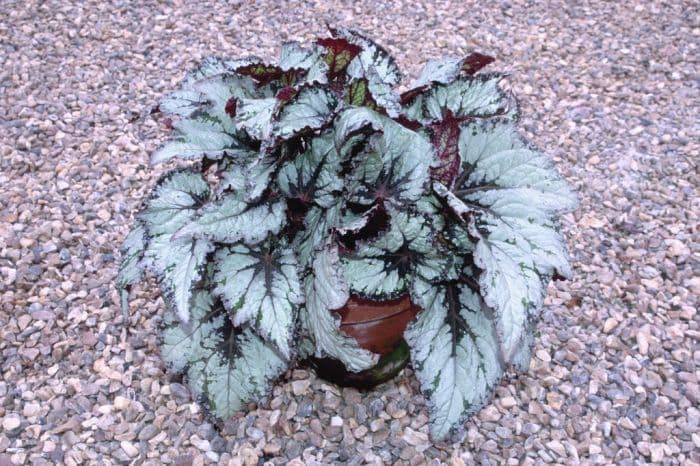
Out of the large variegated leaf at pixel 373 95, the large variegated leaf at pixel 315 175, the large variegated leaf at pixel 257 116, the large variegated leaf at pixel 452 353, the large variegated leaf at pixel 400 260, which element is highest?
the large variegated leaf at pixel 373 95

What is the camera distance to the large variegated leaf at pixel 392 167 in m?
1.87

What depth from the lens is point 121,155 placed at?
342cm

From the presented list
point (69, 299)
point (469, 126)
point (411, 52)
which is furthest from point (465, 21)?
point (69, 299)

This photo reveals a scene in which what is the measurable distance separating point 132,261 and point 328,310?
0.61m

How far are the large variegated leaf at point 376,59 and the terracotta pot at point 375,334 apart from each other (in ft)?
2.26

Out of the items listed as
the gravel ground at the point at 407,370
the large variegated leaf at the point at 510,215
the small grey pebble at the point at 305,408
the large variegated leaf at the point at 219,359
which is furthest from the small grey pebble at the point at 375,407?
the large variegated leaf at the point at 510,215

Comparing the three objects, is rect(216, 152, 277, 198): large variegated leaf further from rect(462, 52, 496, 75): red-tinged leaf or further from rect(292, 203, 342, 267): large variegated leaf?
Result: rect(462, 52, 496, 75): red-tinged leaf

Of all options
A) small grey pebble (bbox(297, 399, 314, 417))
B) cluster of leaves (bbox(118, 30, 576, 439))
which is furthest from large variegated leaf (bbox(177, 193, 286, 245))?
→ small grey pebble (bbox(297, 399, 314, 417))

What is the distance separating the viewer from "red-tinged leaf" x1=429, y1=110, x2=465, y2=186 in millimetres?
1943

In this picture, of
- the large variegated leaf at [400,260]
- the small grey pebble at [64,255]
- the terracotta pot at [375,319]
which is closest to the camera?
the large variegated leaf at [400,260]

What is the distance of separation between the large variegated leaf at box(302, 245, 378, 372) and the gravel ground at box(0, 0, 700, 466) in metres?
0.49

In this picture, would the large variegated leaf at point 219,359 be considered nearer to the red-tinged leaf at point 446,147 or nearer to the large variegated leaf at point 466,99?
the red-tinged leaf at point 446,147

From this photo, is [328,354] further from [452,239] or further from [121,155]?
[121,155]

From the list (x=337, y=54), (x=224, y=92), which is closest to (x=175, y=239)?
(x=224, y=92)
